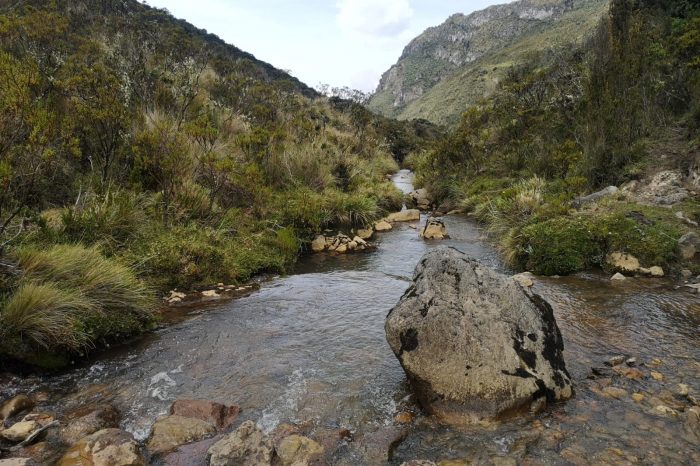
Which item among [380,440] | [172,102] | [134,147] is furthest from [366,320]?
[172,102]

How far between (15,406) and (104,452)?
4.00ft

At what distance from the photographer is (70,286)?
5141 mm

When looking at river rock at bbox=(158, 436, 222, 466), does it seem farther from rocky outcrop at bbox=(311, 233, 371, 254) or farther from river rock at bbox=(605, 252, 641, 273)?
rocky outcrop at bbox=(311, 233, 371, 254)

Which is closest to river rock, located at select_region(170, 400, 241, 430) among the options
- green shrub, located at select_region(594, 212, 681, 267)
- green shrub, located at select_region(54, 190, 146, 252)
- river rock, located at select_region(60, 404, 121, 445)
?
river rock, located at select_region(60, 404, 121, 445)

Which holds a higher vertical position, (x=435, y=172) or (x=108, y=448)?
(x=435, y=172)

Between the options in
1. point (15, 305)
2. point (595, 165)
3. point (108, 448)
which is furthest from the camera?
point (595, 165)

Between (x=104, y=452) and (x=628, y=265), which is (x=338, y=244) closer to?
(x=628, y=265)

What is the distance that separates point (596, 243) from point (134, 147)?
358 inches

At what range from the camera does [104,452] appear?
3256 millimetres

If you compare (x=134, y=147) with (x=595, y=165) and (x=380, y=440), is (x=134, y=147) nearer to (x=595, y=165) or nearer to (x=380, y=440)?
(x=380, y=440)

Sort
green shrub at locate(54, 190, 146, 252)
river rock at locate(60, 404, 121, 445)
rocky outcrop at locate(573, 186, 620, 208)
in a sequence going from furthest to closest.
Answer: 1. rocky outcrop at locate(573, 186, 620, 208)
2. green shrub at locate(54, 190, 146, 252)
3. river rock at locate(60, 404, 121, 445)

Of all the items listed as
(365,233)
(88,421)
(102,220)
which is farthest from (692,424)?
(365,233)

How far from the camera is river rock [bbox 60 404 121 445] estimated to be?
3.53 meters

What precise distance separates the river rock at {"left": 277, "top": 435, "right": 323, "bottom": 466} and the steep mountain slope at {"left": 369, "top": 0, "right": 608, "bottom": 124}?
242 ft
